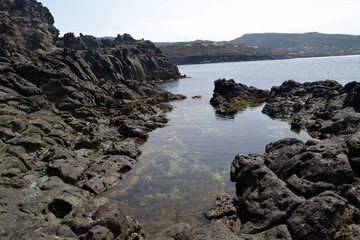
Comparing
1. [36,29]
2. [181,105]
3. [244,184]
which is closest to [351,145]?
[244,184]

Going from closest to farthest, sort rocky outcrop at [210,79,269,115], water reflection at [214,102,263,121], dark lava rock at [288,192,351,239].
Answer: dark lava rock at [288,192,351,239] < water reflection at [214,102,263,121] < rocky outcrop at [210,79,269,115]

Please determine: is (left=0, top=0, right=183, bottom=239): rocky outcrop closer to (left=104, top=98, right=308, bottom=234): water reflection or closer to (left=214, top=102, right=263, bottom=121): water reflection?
(left=104, top=98, right=308, bottom=234): water reflection

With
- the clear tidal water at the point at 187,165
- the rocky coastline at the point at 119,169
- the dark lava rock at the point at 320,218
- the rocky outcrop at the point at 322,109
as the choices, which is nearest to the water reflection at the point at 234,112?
the clear tidal water at the point at 187,165

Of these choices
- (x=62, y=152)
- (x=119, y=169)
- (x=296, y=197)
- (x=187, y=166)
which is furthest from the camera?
(x=187, y=166)

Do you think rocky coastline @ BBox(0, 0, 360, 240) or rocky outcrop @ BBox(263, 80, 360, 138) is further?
rocky outcrop @ BBox(263, 80, 360, 138)

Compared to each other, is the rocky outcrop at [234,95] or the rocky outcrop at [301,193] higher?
the rocky outcrop at [301,193]

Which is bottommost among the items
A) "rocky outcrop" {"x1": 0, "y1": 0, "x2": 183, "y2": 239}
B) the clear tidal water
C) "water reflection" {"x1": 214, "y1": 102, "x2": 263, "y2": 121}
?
"water reflection" {"x1": 214, "y1": 102, "x2": 263, "y2": 121}

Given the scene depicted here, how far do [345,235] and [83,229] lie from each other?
1370 centimetres

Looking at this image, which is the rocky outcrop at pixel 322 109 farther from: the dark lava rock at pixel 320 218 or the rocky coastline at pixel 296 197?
the dark lava rock at pixel 320 218

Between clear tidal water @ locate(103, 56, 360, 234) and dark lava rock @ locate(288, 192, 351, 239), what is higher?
dark lava rock @ locate(288, 192, 351, 239)

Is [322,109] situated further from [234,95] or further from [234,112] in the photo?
[234,95]

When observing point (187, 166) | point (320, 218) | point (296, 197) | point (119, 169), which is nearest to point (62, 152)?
point (119, 169)

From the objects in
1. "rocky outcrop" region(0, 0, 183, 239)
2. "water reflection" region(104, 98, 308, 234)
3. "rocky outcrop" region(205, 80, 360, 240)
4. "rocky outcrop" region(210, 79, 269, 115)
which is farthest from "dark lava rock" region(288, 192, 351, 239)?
"rocky outcrop" region(210, 79, 269, 115)

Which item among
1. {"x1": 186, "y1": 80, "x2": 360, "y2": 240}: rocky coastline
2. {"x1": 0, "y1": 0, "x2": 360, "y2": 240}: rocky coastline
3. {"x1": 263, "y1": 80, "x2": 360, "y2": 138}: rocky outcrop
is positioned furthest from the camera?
{"x1": 263, "y1": 80, "x2": 360, "y2": 138}: rocky outcrop
